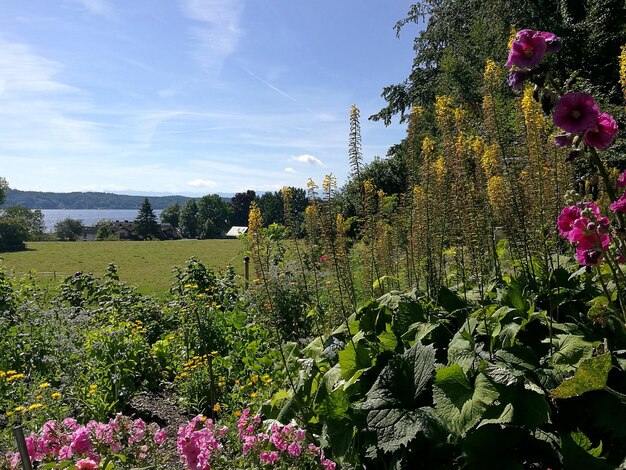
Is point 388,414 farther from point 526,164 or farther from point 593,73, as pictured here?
point 593,73

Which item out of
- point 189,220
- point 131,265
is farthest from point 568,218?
point 189,220

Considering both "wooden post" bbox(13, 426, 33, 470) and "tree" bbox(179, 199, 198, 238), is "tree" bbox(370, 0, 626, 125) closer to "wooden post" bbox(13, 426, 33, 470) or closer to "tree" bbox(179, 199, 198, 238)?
"wooden post" bbox(13, 426, 33, 470)

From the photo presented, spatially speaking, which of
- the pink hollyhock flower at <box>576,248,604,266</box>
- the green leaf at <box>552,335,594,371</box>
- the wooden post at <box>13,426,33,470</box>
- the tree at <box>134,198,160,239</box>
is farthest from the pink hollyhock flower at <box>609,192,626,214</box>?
the tree at <box>134,198,160,239</box>

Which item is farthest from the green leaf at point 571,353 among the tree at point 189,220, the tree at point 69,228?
the tree at point 69,228

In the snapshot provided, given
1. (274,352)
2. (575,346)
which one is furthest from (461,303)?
(274,352)

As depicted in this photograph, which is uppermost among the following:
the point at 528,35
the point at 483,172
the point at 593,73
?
the point at 593,73

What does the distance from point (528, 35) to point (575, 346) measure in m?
1.06

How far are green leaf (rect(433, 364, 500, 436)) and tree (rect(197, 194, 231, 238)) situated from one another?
45.1 metres

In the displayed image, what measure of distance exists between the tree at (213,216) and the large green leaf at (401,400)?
4487cm

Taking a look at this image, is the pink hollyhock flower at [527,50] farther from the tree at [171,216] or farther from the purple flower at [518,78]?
the tree at [171,216]

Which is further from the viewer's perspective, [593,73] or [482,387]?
[593,73]

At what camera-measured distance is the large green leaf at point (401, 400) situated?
5.27 feet

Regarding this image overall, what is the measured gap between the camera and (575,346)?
1.72 m

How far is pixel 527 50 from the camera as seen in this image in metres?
1.36
